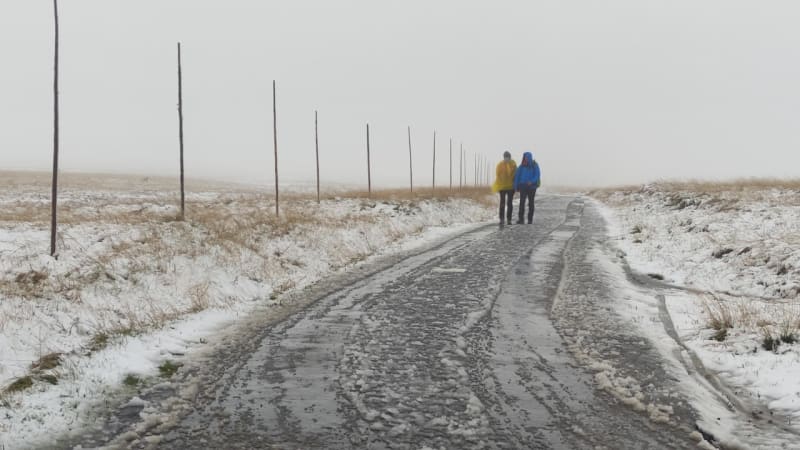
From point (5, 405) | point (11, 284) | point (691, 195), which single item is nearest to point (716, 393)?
point (5, 405)

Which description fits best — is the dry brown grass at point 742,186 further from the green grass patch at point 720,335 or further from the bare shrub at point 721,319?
the green grass patch at point 720,335

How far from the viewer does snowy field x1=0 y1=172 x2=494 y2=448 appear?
508 centimetres

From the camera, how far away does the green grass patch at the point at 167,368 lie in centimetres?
548

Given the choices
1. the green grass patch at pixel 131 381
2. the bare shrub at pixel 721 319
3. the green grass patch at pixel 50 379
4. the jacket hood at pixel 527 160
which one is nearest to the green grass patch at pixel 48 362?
the green grass patch at pixel 50 379

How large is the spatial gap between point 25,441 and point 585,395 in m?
4.46

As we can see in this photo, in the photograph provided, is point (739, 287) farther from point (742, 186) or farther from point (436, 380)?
point (742, 186)

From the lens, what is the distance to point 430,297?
8.72 m

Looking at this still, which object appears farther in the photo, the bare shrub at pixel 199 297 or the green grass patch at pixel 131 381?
the bare shrub at pixel 199 297

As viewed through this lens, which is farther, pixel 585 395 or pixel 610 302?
pixel 610 302

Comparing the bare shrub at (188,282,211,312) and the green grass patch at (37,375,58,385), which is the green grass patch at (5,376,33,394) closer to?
the green grass patch at (37,375,58,385)

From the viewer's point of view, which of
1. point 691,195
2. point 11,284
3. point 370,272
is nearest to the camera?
point 11,284

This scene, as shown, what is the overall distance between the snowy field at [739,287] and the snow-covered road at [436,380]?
15.7 inches

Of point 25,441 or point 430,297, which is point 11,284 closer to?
point 25,441

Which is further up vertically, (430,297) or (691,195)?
(691,195)
